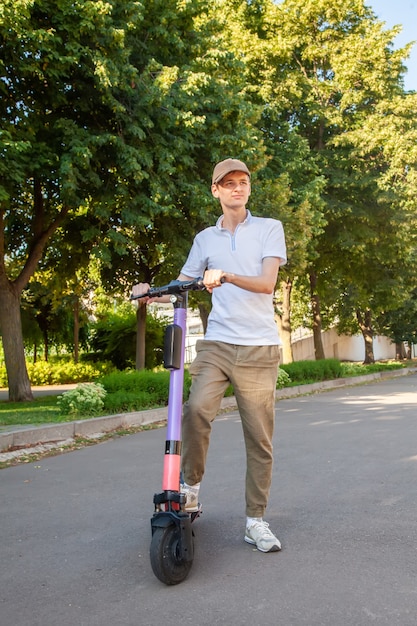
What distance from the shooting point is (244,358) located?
390 centimetres

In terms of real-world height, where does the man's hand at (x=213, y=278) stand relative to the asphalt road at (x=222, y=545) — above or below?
above

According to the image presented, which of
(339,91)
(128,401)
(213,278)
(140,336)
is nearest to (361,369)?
(140,336)

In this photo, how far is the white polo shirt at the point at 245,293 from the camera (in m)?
3.91

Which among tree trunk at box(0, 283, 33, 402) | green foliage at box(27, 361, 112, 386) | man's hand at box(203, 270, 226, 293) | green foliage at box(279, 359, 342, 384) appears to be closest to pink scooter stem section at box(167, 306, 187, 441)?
man's hand at box(203, 270, 226, 293)

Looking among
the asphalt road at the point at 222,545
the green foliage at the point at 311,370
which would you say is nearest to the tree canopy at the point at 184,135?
the green foliage at the point at 311,370

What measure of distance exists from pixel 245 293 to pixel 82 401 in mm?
7415

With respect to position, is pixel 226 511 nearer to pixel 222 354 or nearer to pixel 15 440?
pixel 222 354

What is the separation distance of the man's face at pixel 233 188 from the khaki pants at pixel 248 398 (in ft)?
2.63

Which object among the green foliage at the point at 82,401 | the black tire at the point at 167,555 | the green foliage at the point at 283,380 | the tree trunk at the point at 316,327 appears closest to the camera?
the black tire at the point at 167,555

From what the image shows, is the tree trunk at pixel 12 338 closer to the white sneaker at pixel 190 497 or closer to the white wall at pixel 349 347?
the white sneaker at pixel 190 497

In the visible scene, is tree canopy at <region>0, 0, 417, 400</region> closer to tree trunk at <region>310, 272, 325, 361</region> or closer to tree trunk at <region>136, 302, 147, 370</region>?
tree trunk at <region>310, 272, 325, 361</region>

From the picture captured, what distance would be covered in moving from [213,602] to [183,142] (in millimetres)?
12279

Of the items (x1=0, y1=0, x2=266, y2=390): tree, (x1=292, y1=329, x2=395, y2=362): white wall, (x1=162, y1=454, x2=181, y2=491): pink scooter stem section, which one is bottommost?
(x1=162, y1=454, x2=181, y2=491): pink scooter stem section

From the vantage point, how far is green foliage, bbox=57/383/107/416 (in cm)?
1086
